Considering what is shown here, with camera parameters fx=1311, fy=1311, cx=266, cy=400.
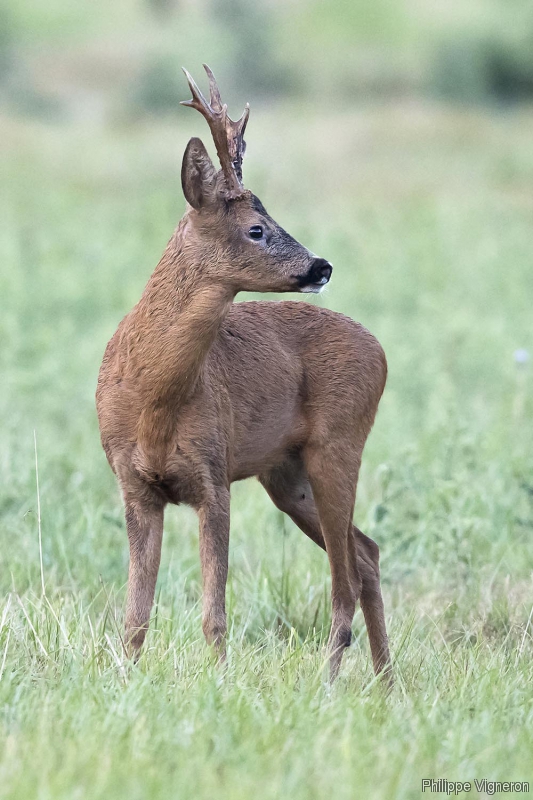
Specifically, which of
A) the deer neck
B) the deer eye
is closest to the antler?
the deer eye

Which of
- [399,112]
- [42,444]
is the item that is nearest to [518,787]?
[42,444]

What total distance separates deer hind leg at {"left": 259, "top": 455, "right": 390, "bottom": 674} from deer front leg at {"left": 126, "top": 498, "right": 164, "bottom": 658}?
0.69 metres

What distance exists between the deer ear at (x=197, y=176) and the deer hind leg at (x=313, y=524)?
121cm

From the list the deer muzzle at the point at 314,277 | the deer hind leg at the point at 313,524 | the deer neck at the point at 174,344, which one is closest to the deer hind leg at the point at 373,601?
the deer hind leg at the point at 313,524

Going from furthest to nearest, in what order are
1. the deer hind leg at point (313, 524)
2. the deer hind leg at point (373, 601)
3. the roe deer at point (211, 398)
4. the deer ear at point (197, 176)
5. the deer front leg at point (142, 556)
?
the deer hind leg at point (313, 524), the deer hind leg at point (373, 601), the deer front leg at point (142, 556), the roe deer at point (211, 398), the deer ear at point (197, 176)

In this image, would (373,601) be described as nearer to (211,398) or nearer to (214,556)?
(214,556)

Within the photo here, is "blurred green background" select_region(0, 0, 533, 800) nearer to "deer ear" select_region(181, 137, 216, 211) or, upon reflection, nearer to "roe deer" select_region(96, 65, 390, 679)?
"roe deer" select_region(96, 65, 390, 679)

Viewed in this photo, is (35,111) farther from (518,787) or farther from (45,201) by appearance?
(518,787)

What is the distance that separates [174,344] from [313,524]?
3.95ft

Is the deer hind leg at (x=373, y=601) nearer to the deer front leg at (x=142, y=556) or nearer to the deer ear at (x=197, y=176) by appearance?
the deer front leg at (x=142, y=556)

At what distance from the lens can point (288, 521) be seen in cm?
707

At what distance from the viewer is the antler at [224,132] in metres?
4.61

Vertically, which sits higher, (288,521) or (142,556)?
(142,556)

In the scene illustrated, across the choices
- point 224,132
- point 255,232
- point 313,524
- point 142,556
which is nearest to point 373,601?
point 313,524
